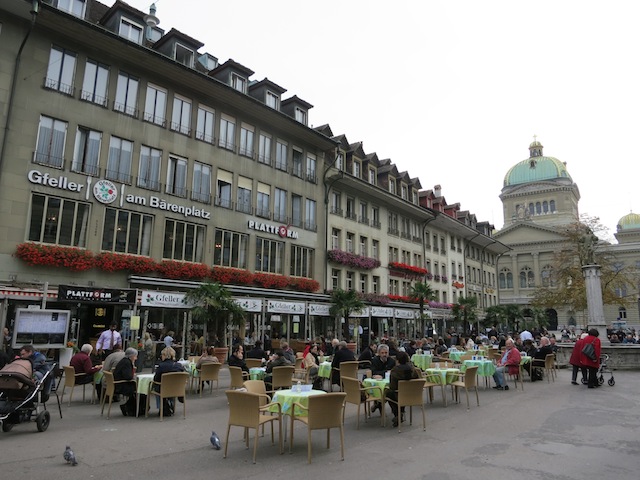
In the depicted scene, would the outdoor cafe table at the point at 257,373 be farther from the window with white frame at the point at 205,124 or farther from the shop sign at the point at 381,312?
the shop sign at the point at 381,312

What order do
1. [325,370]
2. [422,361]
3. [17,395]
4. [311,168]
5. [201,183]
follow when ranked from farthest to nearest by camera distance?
[311,168]
[201,183]
[422,361]
[325,370]
[17,395]

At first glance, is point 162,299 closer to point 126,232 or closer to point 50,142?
point 126,232

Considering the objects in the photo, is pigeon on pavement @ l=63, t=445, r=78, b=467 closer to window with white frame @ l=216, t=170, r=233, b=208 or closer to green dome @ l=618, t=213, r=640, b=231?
window with white frame @ l=216, t=170, r=233, b=208

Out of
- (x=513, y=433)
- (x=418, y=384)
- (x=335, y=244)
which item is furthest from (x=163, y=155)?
(x=513, y=433)

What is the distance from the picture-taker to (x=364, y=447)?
7738 mm

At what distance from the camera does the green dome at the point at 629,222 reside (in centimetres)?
10603

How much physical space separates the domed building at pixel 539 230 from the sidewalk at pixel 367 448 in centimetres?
7176

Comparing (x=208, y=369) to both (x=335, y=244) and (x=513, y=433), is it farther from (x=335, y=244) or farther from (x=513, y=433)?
(x=335, y=244)

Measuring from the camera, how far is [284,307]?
85.1ft

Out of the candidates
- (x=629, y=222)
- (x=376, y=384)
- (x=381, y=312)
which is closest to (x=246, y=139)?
(x=381, y=312)

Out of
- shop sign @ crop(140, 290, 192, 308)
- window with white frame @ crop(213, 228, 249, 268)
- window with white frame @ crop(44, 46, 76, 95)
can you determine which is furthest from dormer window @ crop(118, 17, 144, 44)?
shop sign @ crop(140, 290, 192, 308)

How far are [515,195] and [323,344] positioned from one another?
3519 inches

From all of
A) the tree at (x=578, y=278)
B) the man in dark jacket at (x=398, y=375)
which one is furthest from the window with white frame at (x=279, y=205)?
the tree at (x=578, y=278)

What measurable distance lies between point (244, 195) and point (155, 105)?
647 cm
